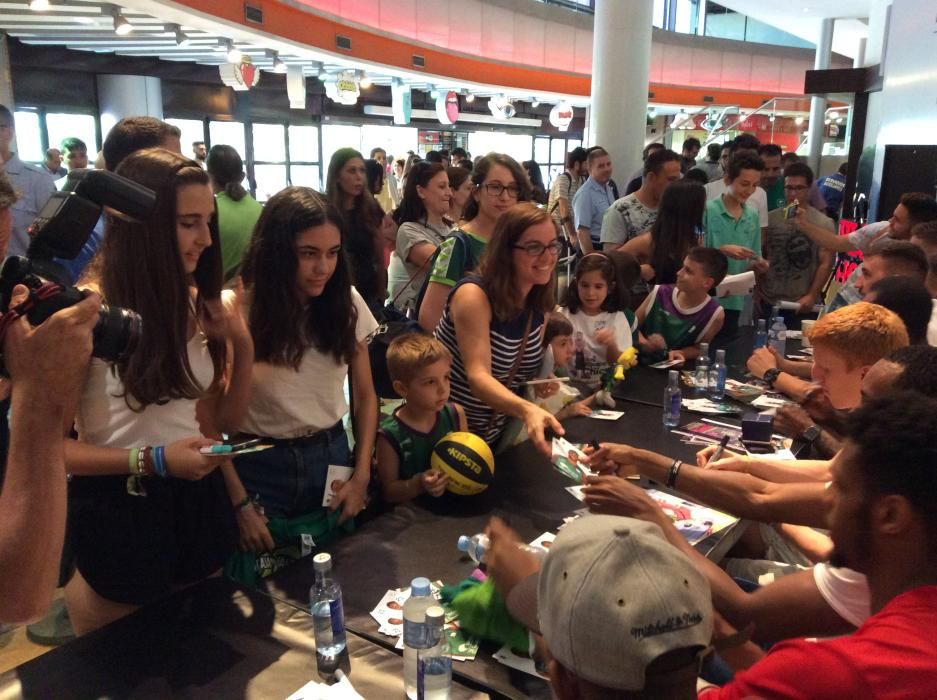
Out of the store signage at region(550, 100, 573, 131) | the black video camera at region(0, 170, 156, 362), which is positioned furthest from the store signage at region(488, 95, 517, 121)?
the black video camera at region(0, 170, 156, 362)

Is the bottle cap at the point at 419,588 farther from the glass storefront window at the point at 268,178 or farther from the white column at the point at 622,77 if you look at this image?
the glass storefront window at the point at 268,178

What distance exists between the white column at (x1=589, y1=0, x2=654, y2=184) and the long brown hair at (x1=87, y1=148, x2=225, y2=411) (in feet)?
25.7

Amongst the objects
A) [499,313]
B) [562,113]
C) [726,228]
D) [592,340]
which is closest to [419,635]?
[499,313]

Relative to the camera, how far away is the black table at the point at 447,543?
1.62 m

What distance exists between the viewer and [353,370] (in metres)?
2.56

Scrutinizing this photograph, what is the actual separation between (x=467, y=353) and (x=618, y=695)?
179cm

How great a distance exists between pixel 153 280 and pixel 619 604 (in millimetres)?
1401

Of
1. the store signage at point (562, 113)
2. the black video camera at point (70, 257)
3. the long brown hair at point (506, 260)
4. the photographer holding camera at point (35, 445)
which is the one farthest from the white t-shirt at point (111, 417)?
the store signage at point (562, 113)

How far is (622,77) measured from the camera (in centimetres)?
895

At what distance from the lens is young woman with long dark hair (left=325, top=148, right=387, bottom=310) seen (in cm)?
446

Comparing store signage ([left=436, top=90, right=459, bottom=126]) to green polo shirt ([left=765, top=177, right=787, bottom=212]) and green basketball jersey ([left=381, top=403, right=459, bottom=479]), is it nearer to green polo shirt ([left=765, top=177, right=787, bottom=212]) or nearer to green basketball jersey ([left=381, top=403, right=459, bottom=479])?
green polo shirt ([left=765, top=177, right=787, bottom=212])

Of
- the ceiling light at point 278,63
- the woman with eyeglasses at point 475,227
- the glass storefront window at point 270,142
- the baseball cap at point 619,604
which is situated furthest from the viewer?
the glass storefront window at point 270,142

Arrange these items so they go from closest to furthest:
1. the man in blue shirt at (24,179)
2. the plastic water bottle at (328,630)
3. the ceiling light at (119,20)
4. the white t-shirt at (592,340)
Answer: the plastic water bottle at (328,630) < the white t-shirt at (592,340) < the man in blue shirt at (24,179) < the ceiling light at (119,20)

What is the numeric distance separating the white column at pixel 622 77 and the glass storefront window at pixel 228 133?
6.11 metres
